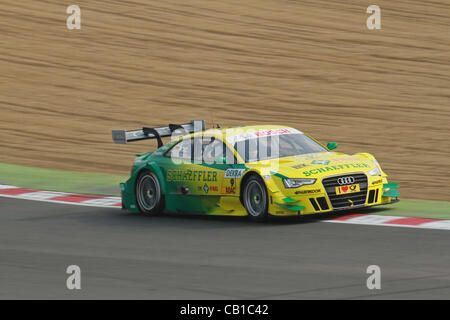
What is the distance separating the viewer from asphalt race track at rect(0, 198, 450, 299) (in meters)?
8.44

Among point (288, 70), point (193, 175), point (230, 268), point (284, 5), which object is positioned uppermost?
point (284, 5)

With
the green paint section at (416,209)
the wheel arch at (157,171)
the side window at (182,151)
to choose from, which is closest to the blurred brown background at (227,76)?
the green paint section at (416,209)

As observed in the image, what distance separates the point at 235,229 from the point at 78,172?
6379 mm

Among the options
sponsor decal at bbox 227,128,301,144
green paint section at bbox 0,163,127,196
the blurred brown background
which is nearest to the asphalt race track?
sponsor decal at bbox 227,128,301,144

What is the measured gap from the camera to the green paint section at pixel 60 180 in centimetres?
1619

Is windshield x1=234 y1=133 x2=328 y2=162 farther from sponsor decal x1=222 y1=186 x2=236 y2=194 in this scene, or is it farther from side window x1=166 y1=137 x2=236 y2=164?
sponsor decal x1=222 y1=186 x2=236 y2=194

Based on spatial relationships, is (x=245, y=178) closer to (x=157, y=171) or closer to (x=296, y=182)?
(x=296, y=182)

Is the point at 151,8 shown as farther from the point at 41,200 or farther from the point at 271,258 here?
the point at 271,258

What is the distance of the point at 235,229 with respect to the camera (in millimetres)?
12055

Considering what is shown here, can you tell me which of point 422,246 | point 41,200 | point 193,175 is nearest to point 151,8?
point 41,200

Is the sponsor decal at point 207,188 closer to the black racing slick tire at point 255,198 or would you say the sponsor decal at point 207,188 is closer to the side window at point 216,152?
the side window at point 216,152

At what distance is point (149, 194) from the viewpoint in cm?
1376

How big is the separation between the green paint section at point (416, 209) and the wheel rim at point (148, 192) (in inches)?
115

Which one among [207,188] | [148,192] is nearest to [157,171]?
[148,192]
